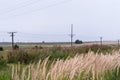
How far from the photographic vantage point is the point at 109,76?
898cm

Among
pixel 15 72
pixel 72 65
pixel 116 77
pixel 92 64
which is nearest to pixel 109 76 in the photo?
pixel 116 77

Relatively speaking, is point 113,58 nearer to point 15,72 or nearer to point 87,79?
point 87,79

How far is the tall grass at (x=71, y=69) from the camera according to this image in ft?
19.9

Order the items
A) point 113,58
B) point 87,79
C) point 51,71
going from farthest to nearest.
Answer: point 113,58 < point 87,79 < point 51,71

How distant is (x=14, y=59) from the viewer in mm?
29125

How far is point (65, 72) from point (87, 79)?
124cm

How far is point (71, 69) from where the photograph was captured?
22.5ft

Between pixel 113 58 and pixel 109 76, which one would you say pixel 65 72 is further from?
pixel 113 58

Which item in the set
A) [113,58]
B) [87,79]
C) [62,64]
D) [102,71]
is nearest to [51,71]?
[62,64]

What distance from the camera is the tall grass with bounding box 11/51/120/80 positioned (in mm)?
6078

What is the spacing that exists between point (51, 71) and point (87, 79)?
5.60 feet

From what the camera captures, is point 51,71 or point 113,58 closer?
point 51,71

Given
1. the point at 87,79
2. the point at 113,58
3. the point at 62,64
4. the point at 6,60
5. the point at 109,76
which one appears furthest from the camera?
the point at 6,60

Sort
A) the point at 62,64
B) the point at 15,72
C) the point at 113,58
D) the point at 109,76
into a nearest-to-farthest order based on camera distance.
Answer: the point at 15,72 → the point at 62,64 → the point at 109,76 → the point at 113,58
